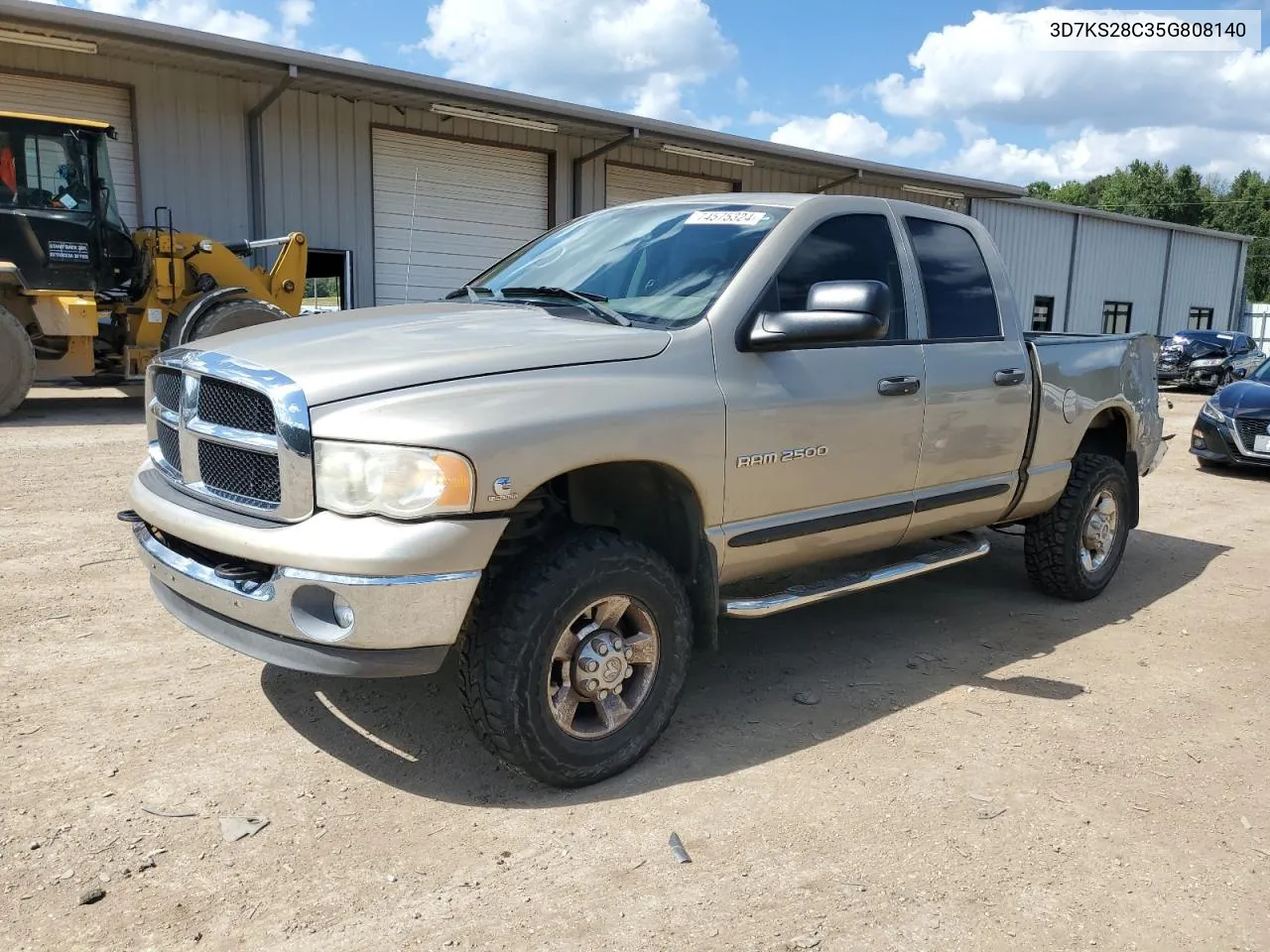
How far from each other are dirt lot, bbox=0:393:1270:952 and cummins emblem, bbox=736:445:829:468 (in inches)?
40.3

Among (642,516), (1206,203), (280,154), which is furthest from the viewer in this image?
(1206,203)

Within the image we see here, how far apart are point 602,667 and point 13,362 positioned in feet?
32.5

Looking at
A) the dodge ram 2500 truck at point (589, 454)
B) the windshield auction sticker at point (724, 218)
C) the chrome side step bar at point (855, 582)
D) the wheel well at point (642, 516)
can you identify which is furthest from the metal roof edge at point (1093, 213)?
the wheel well at point (642, 516)

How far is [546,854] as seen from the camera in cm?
285

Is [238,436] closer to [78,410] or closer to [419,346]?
[419,346]

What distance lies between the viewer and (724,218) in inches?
157

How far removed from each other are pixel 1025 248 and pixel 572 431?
2780 centimetres

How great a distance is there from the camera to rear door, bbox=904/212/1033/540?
169 inches

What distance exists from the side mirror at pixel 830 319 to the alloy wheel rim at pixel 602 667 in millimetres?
1057

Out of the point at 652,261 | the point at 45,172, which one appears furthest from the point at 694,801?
the point at 45,172

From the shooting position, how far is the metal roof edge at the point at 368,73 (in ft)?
39.9

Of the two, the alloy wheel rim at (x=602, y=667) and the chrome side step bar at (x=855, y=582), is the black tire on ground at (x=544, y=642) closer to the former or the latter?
the alloy wheel rim at (x=602, y=667)

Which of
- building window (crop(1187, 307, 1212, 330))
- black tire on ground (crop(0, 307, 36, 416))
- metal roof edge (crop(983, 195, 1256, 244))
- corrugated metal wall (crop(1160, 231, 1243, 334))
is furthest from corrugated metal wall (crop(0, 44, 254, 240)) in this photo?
building window (crop(1187, 307, 1212, 330))

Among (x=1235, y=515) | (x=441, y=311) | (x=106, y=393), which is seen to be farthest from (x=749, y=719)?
(x=106, y=393)
